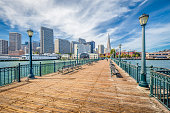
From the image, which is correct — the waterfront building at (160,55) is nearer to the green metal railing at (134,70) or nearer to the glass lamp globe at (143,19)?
the green metal railing at (134,70)

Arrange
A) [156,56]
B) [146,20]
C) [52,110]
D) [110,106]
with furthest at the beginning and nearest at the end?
1. [156,56]
2. [146,20]
3. [110,106]
4. [52,110]

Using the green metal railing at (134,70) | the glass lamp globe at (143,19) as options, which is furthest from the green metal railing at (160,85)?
the glass lamp globe at (143,19)

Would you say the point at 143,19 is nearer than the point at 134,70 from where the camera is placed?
Yes

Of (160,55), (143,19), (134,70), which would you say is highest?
(160,55)

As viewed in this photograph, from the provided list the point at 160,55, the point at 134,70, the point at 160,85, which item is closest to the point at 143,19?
the point at 160,85

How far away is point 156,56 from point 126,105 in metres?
163

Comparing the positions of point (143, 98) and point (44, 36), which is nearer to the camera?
point (143, 98)

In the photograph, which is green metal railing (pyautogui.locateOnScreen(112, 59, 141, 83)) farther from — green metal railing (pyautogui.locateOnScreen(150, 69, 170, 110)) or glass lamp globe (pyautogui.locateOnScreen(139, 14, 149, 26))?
glass lamp globe (pyautogui.locateOnScreen(139, 14, 149, 26))

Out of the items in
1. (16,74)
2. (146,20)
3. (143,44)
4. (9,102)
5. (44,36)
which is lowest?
(9,102)

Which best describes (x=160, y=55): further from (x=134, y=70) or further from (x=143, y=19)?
(x=143, y=19)

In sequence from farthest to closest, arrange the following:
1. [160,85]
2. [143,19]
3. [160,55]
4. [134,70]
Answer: [160,55], [134,70], [143,19], [160,85]

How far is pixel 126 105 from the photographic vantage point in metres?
3.16

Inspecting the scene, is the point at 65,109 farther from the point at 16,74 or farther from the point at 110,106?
the point at 16,74

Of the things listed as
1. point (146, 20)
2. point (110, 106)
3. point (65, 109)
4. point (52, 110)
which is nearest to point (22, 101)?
point (52, 110)
